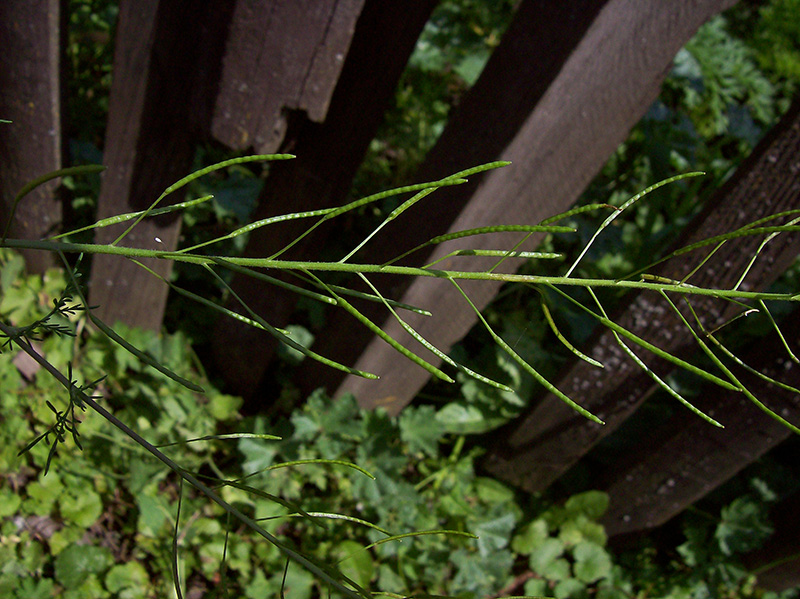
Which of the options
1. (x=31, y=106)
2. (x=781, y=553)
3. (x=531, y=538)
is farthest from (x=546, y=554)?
(x=31, y=106)

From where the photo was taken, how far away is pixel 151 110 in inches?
55.9

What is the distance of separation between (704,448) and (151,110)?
168 centimetres

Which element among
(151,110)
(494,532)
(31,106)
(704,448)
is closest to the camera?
(151,110)

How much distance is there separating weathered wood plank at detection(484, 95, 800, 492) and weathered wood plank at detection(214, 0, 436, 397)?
0.76m

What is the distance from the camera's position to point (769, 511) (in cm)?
186

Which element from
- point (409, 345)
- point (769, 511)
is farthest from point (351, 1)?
point (769, 511)

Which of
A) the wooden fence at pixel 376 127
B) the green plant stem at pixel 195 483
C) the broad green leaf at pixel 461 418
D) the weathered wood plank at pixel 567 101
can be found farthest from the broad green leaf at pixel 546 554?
the green plant stem at pixel 195 483

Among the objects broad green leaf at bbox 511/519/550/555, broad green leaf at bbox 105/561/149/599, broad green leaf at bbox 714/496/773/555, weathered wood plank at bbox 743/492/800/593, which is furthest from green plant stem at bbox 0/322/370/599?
weathered wood plank at bbox 743/492/800/593

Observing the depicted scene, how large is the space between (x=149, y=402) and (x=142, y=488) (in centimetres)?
26

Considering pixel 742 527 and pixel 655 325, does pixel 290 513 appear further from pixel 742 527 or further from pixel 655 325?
pixel 742 527

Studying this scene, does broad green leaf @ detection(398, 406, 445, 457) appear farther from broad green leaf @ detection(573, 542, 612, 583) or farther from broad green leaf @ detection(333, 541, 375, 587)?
broad green leaf @ detection(573, 542, 612, 583)

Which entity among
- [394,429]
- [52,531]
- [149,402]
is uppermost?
[394,429]

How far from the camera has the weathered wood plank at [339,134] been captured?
51.4 inches

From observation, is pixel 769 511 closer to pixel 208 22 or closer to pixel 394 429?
pixel 394 429
